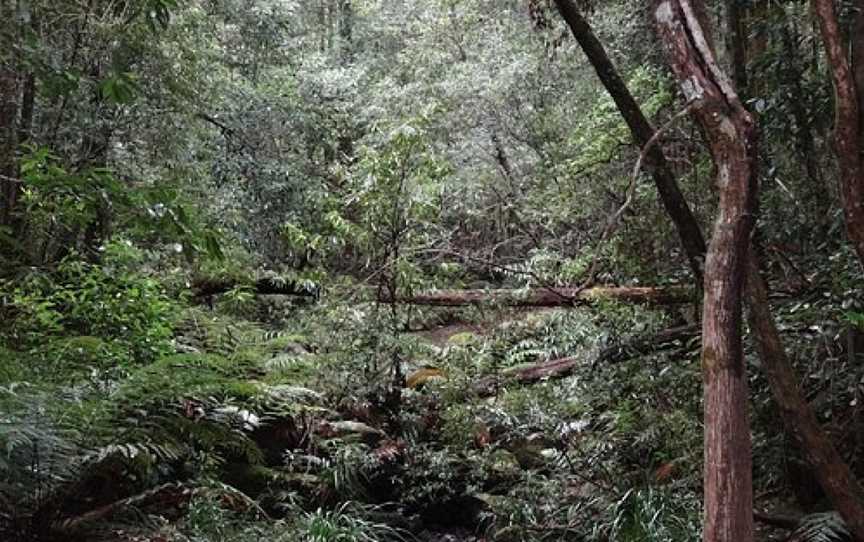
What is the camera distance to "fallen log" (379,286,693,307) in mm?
6039

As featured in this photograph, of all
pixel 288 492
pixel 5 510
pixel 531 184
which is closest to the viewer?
pixel 5 510

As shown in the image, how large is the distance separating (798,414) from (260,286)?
6195 mm

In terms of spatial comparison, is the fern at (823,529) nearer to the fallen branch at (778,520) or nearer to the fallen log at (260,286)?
the fallen branch at (778,520)

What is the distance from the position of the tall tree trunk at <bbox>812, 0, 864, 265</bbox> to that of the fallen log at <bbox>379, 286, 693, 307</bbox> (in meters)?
2.08

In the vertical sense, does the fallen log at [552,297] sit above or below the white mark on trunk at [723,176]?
below

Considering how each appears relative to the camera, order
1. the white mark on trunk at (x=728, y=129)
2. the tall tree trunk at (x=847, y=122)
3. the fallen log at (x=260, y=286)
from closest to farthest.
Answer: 1. the white mark on trunk at (x=728, y=129)
2. the tall tree trunk at (x=847, y=122)
3. the fallen log at (x=260, y=286)

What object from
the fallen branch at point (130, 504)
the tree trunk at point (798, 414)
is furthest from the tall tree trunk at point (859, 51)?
the fallen branch at point (130, 504)

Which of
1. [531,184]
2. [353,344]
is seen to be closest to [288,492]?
[353,344]

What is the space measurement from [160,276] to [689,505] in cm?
558

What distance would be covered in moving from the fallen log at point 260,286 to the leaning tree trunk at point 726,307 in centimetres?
606

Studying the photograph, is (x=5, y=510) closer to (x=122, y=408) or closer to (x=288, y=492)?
(x=122, y=408)

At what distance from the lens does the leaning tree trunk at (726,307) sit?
2.72 metres

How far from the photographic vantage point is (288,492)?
6.14 metres

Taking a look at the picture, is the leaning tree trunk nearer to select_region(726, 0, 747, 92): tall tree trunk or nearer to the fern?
the fern
